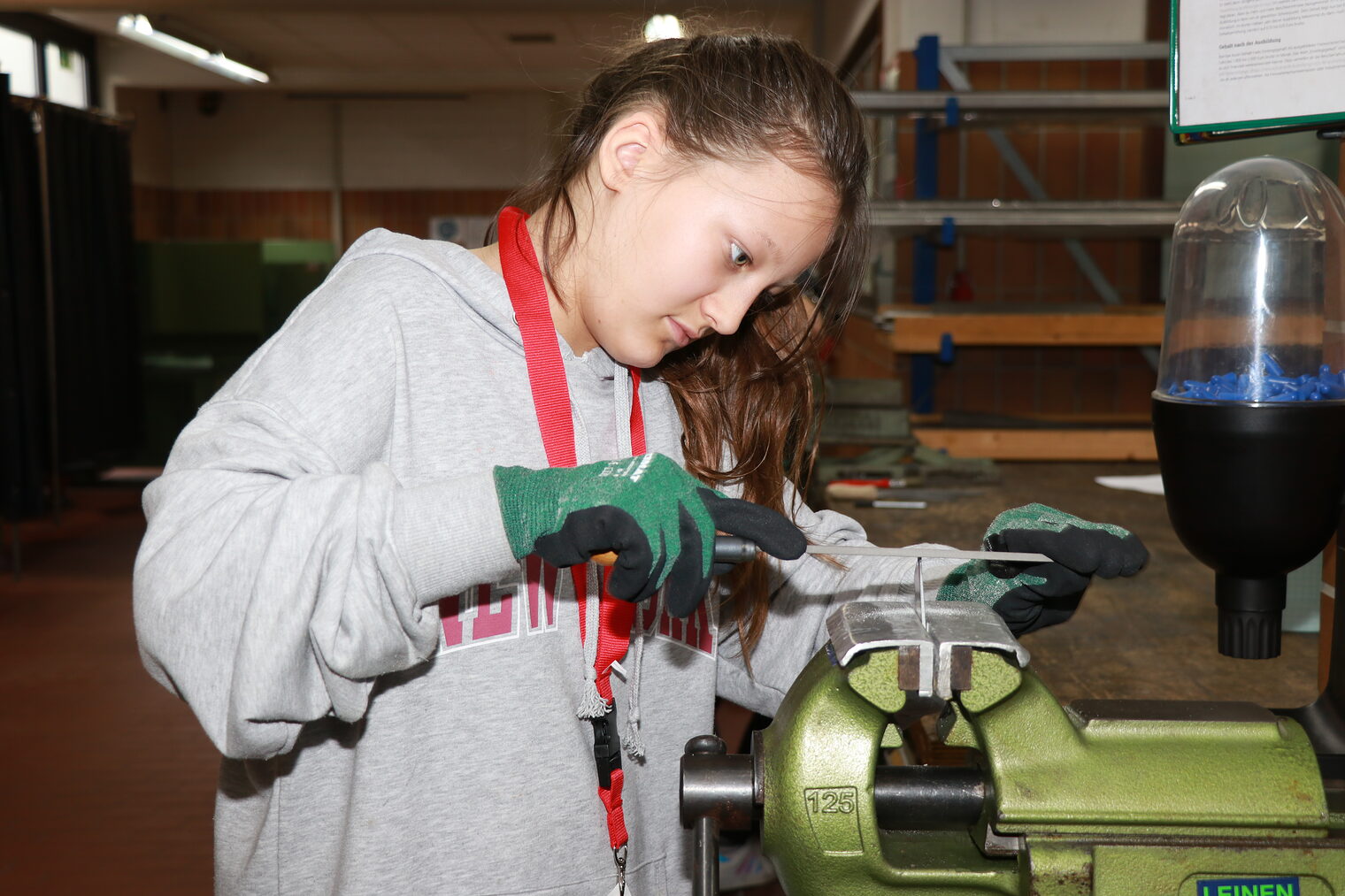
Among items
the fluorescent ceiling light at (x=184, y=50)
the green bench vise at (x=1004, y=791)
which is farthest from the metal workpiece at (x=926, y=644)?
the fluorescent ceiling light at (x=184, y=50)

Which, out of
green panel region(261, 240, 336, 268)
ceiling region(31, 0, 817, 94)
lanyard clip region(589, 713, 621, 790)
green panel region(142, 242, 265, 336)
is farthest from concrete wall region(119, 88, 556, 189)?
lanyard clip region(589, 713, 621, 790)

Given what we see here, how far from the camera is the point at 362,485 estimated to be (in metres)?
0.76

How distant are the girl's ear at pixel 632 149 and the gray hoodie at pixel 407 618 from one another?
0.48ft

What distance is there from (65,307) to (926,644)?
18.4ft

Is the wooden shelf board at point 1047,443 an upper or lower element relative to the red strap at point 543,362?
lower

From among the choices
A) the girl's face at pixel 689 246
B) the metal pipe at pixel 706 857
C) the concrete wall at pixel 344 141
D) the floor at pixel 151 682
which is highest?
the concrete wall at pixel 344 141

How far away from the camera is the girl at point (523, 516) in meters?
0.75

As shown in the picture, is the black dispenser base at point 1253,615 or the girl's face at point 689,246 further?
the girl's face at point 689,246

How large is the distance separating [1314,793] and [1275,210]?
50 cm

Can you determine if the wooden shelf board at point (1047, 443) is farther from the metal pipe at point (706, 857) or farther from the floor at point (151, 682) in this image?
the metal pipe at point (706, 857)

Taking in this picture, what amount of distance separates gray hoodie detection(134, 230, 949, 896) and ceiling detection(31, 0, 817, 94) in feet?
18.0

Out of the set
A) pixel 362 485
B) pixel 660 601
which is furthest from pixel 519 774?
pixel 362 485

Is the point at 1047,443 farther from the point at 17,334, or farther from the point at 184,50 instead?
the point at 184,50

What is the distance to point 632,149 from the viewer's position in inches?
39.4
